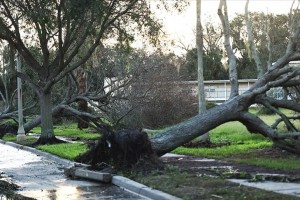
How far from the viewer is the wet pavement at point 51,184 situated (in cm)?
1036

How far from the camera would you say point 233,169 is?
512 inches

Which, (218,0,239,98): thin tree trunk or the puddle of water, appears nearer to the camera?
the puddle of water

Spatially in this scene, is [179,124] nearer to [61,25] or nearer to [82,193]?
[82,193]

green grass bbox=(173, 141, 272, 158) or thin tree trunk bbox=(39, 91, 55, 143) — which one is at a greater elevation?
thin tree trunk bbox=(39, 91, 55, 143)

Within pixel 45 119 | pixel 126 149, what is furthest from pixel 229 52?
pixel 45 119

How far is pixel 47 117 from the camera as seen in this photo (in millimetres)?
25047

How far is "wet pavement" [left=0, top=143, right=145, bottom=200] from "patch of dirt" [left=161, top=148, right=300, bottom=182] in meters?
2.35

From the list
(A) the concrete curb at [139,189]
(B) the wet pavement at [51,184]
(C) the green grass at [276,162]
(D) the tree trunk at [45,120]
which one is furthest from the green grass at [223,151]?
(D) the tree trunk at [45,120]

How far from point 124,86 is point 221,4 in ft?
44.1

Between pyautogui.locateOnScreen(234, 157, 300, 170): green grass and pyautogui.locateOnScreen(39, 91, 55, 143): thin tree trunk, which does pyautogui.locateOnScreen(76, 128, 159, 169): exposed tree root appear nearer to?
pyautogui.locateOnScreen(234, 157, 300, 170): green grass

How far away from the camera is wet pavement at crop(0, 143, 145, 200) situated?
10.4 meters

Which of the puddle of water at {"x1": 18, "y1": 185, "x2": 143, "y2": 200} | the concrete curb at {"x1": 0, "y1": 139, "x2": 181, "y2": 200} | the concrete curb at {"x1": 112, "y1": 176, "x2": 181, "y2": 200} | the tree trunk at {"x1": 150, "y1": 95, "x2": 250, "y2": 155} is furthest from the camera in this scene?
the tree trunk at {"x1": 150, "y1": 95, "x2": 250, "y2": 155}

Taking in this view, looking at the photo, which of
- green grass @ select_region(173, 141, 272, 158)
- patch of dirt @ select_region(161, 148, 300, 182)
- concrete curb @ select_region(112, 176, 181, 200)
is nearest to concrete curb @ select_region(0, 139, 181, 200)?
concrete curb @ select_region(112, 176, 181, 200)

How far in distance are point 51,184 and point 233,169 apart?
178 inches
